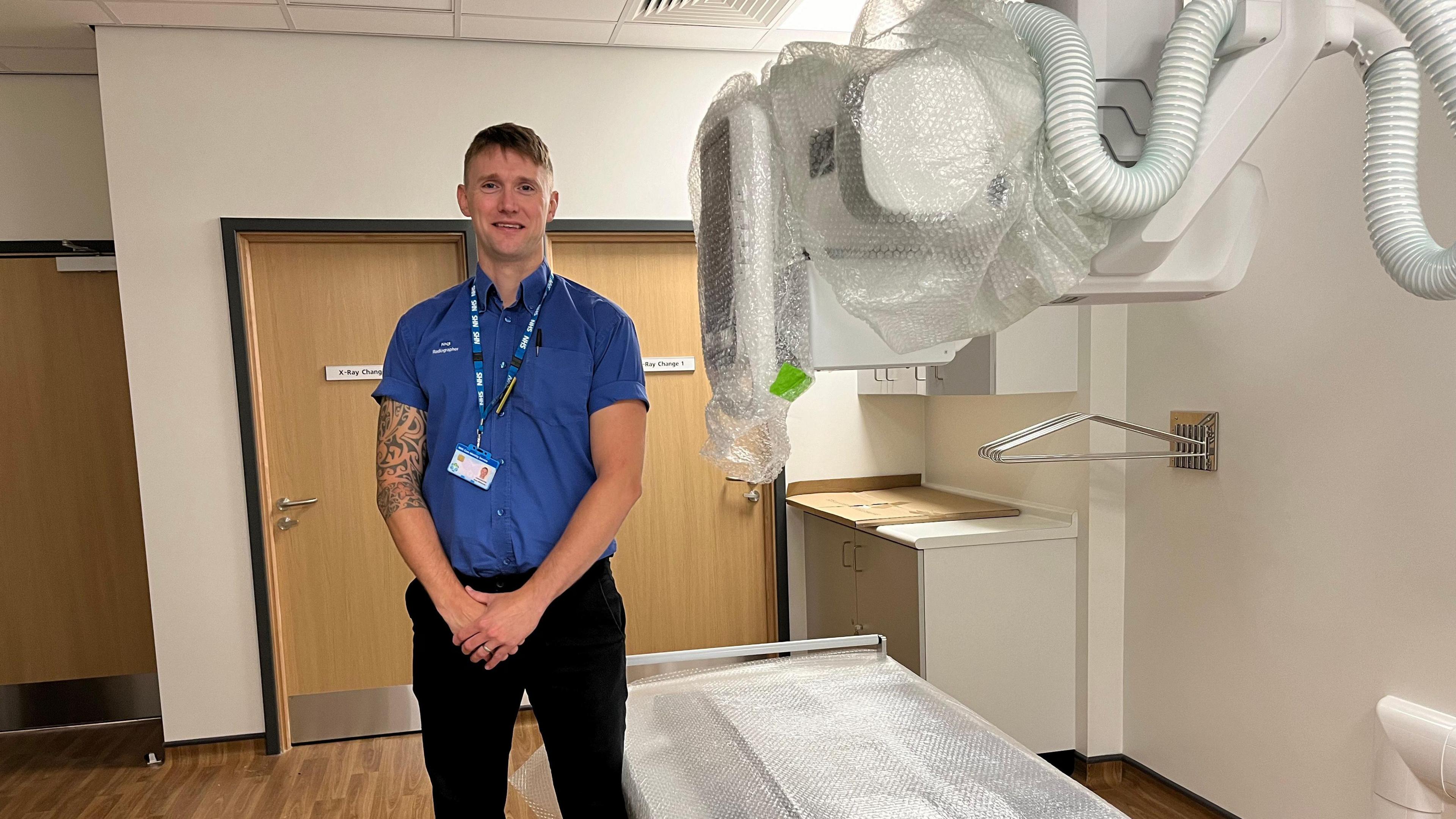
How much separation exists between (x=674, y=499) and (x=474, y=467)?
2200 millimetres

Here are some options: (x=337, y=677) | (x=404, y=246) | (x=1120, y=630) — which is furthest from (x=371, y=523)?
(x=1120, y=630)

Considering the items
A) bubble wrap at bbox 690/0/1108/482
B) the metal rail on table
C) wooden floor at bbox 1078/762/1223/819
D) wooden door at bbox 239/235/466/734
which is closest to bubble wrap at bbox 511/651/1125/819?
the metal rail on table

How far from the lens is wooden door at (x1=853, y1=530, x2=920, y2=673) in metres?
3.04

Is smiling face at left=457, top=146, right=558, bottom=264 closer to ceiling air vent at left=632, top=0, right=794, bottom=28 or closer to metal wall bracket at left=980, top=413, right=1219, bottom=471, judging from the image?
metal wall bracket at left=980, top=413, right=1219, bottom=471

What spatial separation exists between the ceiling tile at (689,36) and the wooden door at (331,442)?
1.03 meters

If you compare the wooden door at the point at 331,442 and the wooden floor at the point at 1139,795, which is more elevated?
the wooden door at the point at 331,442

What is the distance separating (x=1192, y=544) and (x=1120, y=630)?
0.48 m

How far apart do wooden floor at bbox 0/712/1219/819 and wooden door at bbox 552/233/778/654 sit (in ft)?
2.39

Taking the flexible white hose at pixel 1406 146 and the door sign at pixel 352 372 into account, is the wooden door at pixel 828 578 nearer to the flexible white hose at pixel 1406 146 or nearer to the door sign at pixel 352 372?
the door sign at pixel 352 372

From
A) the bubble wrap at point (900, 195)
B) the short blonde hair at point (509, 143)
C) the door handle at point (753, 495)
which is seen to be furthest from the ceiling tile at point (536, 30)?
the bubble wrap at point (900, 195)

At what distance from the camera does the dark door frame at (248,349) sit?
338 centimetres

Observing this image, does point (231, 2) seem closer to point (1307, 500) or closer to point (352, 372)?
point (352, 372)

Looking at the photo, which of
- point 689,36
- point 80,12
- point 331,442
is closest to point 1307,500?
point 689,36

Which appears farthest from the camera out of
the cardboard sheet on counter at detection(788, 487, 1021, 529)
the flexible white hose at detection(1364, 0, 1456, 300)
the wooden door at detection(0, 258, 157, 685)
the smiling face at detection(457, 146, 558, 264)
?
the wooden door at detection(0, 258, 157, 685)
